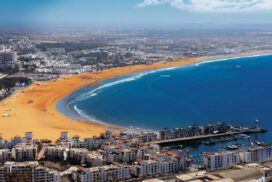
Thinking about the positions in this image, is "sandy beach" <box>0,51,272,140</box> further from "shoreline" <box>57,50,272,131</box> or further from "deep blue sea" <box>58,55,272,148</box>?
"deep blue sea" <box>58,55,272,148</box>

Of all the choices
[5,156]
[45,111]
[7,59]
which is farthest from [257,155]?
[7,59]

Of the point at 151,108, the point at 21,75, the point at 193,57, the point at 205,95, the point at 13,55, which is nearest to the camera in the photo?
the point at 151,108

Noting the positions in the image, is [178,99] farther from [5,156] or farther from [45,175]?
[45,175]

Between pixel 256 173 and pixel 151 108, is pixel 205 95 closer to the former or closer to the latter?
pixel 151 108

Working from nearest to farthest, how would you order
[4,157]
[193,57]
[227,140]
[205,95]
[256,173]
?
[256,173], [4,157], [227,140], [205,95], [193,57]

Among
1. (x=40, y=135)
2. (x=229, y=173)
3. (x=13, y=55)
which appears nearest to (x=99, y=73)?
(x=13, y=55)

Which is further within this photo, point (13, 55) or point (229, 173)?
point (13, 55)

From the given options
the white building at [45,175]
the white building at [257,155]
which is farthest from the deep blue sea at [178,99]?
the white building at [45,175]
